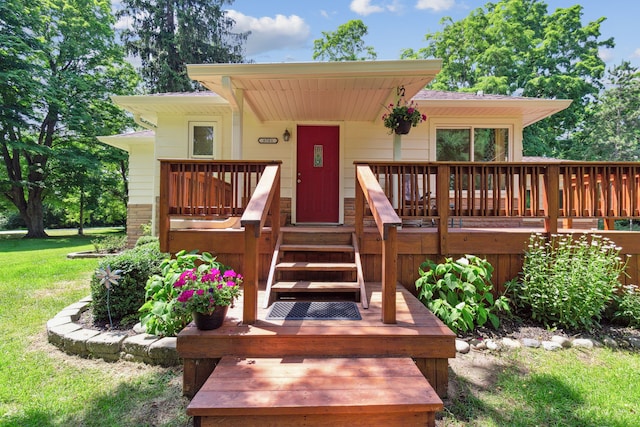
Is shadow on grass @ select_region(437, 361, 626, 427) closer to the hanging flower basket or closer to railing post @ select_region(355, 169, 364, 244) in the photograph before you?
railing post @ select_region(355, 169, 364, 244)

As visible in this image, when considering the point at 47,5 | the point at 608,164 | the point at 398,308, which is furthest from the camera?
the point at 47,5

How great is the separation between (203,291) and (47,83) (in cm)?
1647

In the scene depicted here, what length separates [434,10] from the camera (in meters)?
17.3

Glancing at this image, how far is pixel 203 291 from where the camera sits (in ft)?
7.90

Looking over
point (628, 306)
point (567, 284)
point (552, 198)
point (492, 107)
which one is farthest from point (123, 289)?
point (492, 107)

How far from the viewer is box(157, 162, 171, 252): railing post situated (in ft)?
12.1

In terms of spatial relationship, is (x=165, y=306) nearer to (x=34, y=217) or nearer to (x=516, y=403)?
(x=516, y=403)

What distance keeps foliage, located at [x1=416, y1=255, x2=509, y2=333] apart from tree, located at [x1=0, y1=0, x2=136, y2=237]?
52.7 ft

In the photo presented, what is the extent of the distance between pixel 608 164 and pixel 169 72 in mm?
16488

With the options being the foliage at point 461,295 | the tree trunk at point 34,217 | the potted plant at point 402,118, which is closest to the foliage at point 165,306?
the foliage at point 461,295

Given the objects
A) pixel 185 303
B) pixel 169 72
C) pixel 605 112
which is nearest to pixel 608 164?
pixel 185 303

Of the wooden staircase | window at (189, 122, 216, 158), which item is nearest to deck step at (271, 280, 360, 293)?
the wooden staircase

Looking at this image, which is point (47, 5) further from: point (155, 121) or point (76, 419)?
point (76, 419)

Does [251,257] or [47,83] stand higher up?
[47,83]
